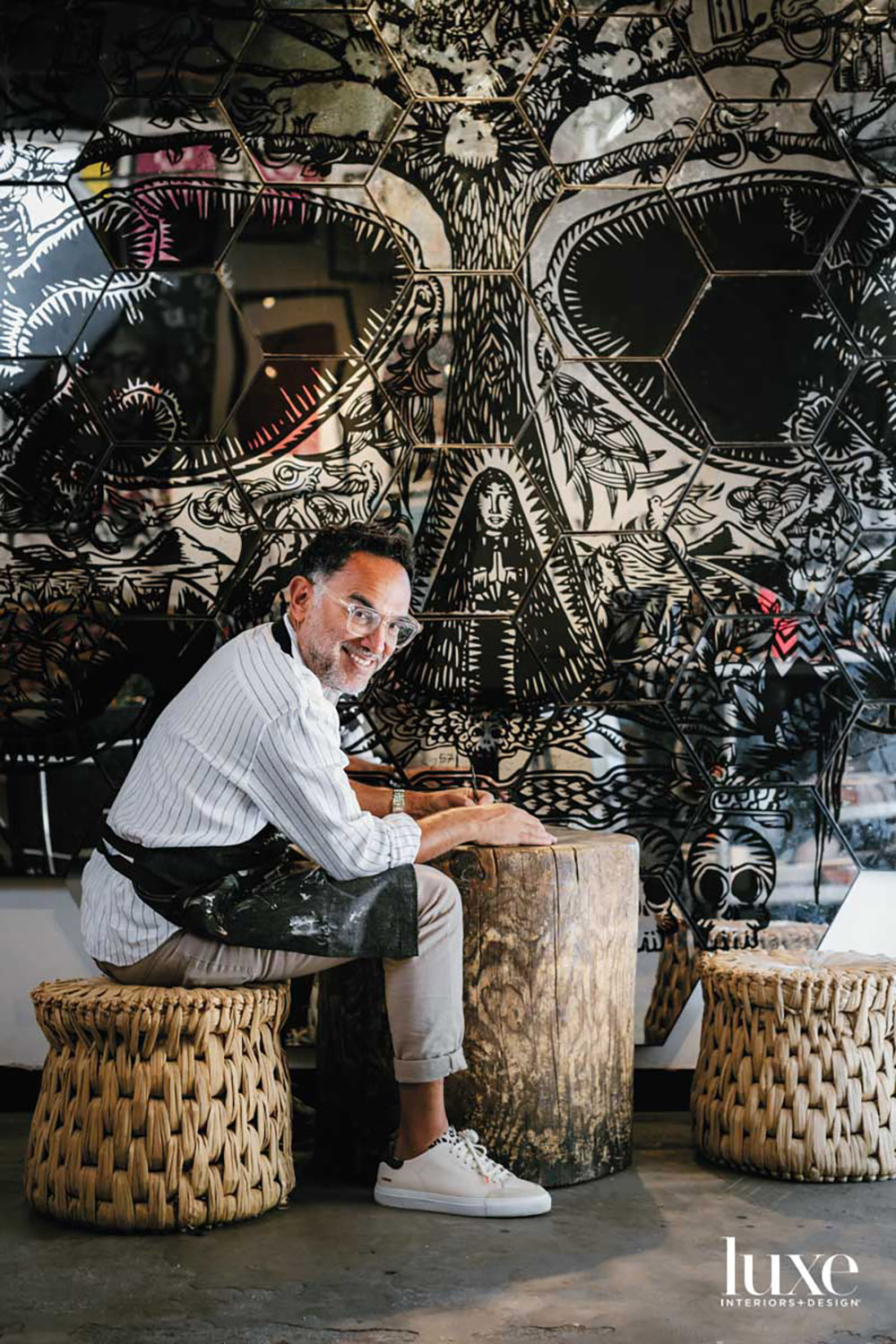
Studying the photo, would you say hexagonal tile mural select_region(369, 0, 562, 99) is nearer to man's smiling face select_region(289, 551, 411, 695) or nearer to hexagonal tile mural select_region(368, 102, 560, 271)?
hexagonal tile mural select_region(368, 102, 560, 271)

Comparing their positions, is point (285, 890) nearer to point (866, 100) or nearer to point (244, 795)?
point (244, 795)

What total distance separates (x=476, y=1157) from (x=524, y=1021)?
0.26 metres

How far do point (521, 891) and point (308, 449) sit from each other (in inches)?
47.3

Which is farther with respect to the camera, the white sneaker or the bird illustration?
the bird illustration

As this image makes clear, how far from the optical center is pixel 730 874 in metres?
3.24

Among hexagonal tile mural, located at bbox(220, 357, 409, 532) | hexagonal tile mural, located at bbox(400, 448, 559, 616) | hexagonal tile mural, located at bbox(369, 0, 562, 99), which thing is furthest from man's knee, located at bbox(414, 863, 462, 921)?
hexagonal tile mural, located at bbox(369, 0, 562, 99)

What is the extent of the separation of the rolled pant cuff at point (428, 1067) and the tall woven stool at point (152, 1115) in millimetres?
254

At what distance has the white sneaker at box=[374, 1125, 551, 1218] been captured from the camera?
2.45 m

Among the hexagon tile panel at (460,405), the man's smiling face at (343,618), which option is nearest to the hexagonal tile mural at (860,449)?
the hexagon tile panel at (460,405)

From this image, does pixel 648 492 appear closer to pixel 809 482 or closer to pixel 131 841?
pixel 809 482

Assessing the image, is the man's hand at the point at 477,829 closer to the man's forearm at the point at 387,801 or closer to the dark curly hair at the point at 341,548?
the man's forearm at the point at 387,801

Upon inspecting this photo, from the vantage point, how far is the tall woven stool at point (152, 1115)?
235 cm

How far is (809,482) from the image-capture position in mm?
3273

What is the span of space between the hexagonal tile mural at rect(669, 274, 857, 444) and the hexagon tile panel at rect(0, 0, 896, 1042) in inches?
1.2
